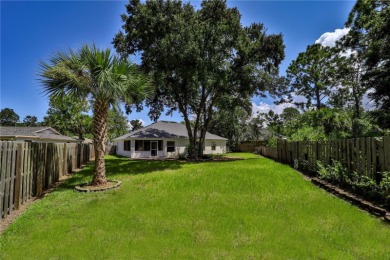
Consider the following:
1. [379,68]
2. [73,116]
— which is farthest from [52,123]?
[379,68]

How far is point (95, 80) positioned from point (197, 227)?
6705 millimetres

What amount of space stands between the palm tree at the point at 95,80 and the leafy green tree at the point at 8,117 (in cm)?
8367

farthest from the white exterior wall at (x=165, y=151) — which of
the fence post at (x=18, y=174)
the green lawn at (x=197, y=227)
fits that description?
the fence post at (x=18, y=174)

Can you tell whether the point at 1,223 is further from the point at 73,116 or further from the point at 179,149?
the point at 73,116

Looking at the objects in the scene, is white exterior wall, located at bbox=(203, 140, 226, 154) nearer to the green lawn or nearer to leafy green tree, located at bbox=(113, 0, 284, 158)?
leafy green tree, located at bbox=(113, 0, 284, 158)

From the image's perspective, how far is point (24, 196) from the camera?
274 inches

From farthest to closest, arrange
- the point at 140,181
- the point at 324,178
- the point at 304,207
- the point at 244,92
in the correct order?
A: the point at 244,92
the point at 140,181
the point at 324,178
the point at 304,207

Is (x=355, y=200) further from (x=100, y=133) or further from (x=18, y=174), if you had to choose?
(x=18, y=174)

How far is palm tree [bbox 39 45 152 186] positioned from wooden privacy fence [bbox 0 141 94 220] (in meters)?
1.72

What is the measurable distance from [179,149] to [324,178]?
22.6 meters

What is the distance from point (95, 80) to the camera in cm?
910

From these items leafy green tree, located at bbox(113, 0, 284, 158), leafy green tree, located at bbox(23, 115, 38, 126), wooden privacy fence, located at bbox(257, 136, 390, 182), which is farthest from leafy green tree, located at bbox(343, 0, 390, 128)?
leafy green tree, located at bbox(23, 115, 38, 126)

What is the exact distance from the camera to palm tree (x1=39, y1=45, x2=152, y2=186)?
8.80 meters

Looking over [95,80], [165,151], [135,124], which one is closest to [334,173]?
[95,80]
